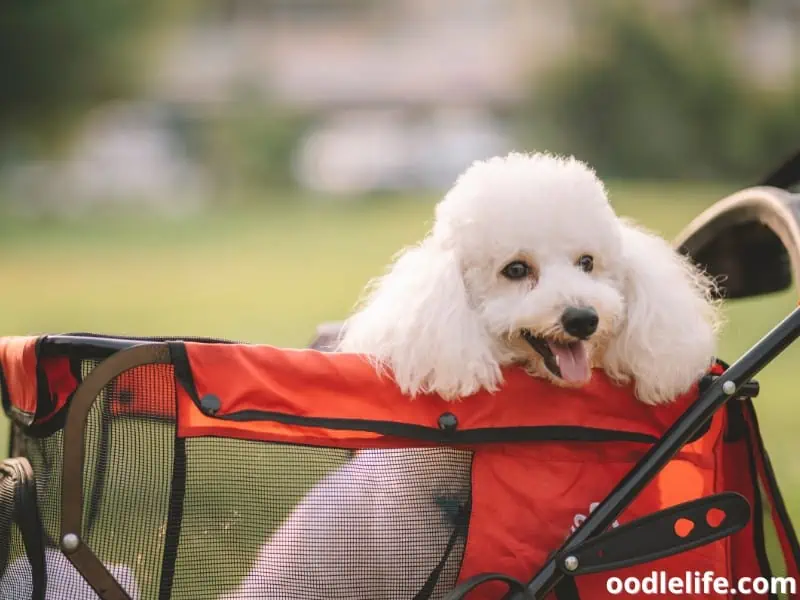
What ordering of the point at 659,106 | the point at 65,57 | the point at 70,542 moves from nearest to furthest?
1. the point at 70,542
2. the point at 659,106
3. the point at 65,57

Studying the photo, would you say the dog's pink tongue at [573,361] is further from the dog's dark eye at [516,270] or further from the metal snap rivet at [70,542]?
the metal snap rivet at [70,542]

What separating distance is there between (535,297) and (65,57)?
40.4ft

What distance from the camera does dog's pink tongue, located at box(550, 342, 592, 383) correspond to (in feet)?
4.05

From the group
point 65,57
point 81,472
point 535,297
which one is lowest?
point 65,57

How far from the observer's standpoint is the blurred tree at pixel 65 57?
12031mm

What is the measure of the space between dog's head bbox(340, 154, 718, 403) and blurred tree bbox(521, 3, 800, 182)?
10341mm

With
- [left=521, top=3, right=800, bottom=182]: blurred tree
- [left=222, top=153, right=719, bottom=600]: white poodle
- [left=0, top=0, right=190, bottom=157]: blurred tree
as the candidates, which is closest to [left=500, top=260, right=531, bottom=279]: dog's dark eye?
[left=222, top=153, right=719, bottom=600]: white poodle

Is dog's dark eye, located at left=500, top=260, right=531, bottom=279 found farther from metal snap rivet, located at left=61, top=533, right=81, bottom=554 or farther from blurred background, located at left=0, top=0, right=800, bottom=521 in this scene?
blurred background, located at left=0, top=0, right=800, bottom=521

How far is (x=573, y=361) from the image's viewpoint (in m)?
1.26

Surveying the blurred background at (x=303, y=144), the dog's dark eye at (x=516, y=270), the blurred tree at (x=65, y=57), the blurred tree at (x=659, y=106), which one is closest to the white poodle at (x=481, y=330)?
the dog's dark eye at (x=516, y=270)

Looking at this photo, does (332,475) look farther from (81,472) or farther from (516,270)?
(516,270)

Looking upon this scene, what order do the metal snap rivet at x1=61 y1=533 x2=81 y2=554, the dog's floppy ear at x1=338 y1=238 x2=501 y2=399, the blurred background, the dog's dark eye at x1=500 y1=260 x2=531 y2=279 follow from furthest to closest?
1. the blurred background
2. the dog's dark eye at x1=500 y1=260 x2=531 y2=279
3. the dog's floppy ear at x1=338 y1=238 x2=501 y2=399
4. the metal snap rivet at x1=61 y1=533 x2=81 y2=554

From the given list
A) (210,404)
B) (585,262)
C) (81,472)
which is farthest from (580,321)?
(81,472)

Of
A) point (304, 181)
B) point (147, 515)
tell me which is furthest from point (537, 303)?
point (304, 181)
